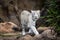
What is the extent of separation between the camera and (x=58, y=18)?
296 inches

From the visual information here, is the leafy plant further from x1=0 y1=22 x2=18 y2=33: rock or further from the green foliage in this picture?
x1=0 y1=22 x2=18 y2=33: rock

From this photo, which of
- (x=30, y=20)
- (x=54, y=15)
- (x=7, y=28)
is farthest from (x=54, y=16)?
(x=7, y=28)

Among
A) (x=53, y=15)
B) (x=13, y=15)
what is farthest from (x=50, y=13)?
Answer: (x=13, y=15)

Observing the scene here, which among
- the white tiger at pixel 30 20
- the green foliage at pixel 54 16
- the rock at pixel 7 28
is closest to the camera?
the green foliage at pixel 54 16

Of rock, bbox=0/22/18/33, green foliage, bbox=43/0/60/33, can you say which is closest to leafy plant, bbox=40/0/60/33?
green foliage, bbox=43/0/60/33

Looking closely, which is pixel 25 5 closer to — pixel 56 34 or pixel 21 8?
pixel 21 8

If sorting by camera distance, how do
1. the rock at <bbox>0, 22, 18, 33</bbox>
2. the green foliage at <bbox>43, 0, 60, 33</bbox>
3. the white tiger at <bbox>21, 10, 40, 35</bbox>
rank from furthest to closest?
the rock at <bbox>0, 22, 18, 33</bbox>, the white tiger at <bbox>21, 10, 40, 35</bbox>, the green foliage at <bbox>43, 0, 60, 33</bbox>

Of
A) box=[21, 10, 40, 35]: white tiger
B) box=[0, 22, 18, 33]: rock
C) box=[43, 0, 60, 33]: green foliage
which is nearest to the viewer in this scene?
box=[43, 0, 60, 33]: green foliage

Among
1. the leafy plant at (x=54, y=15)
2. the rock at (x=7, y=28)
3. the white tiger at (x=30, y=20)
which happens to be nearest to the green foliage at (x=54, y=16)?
the leafy plant at (x=54, y=15)

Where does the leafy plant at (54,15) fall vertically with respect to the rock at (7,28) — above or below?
above

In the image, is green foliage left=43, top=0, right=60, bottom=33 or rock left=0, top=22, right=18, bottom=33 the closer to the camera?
green foliage left=43, top=0, right=60, bottom=33

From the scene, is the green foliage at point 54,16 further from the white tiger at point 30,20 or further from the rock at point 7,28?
the rock at point 7,28

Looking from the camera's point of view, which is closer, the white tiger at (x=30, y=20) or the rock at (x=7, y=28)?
the white tiger at (x=30, y=20)

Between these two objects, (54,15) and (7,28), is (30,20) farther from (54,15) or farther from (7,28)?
(54,15)
